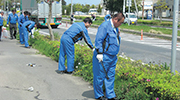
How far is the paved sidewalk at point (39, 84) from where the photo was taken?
6121 millimetres

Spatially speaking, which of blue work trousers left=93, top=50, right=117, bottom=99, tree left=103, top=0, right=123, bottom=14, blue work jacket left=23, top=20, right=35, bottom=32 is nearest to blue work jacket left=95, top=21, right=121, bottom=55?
blue work trousers left=93, top=50, right=117, bottom=99

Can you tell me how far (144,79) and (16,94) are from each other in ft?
8.66

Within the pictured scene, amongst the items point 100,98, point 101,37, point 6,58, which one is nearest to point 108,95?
point 100,98

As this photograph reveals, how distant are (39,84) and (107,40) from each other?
230 centimetres

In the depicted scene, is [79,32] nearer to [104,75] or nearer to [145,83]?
[104,75]

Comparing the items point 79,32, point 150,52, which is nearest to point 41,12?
point 150,52

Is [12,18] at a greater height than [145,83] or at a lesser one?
greater

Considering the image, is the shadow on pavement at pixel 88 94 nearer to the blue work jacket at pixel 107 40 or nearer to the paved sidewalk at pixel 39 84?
the paved sidewalk at pixel 39 84

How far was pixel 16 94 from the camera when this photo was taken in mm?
6160

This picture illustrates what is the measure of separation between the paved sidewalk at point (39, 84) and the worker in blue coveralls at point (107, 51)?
1.92ft

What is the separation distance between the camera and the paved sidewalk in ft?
20.1

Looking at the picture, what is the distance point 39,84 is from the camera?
23.1 ft

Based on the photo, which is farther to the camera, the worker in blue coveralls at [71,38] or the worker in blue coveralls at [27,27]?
the worker in blue coveralls at [27,27]

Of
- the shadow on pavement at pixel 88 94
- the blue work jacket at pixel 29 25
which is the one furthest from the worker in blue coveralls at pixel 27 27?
the shadow on pavement at pixel 88 94
